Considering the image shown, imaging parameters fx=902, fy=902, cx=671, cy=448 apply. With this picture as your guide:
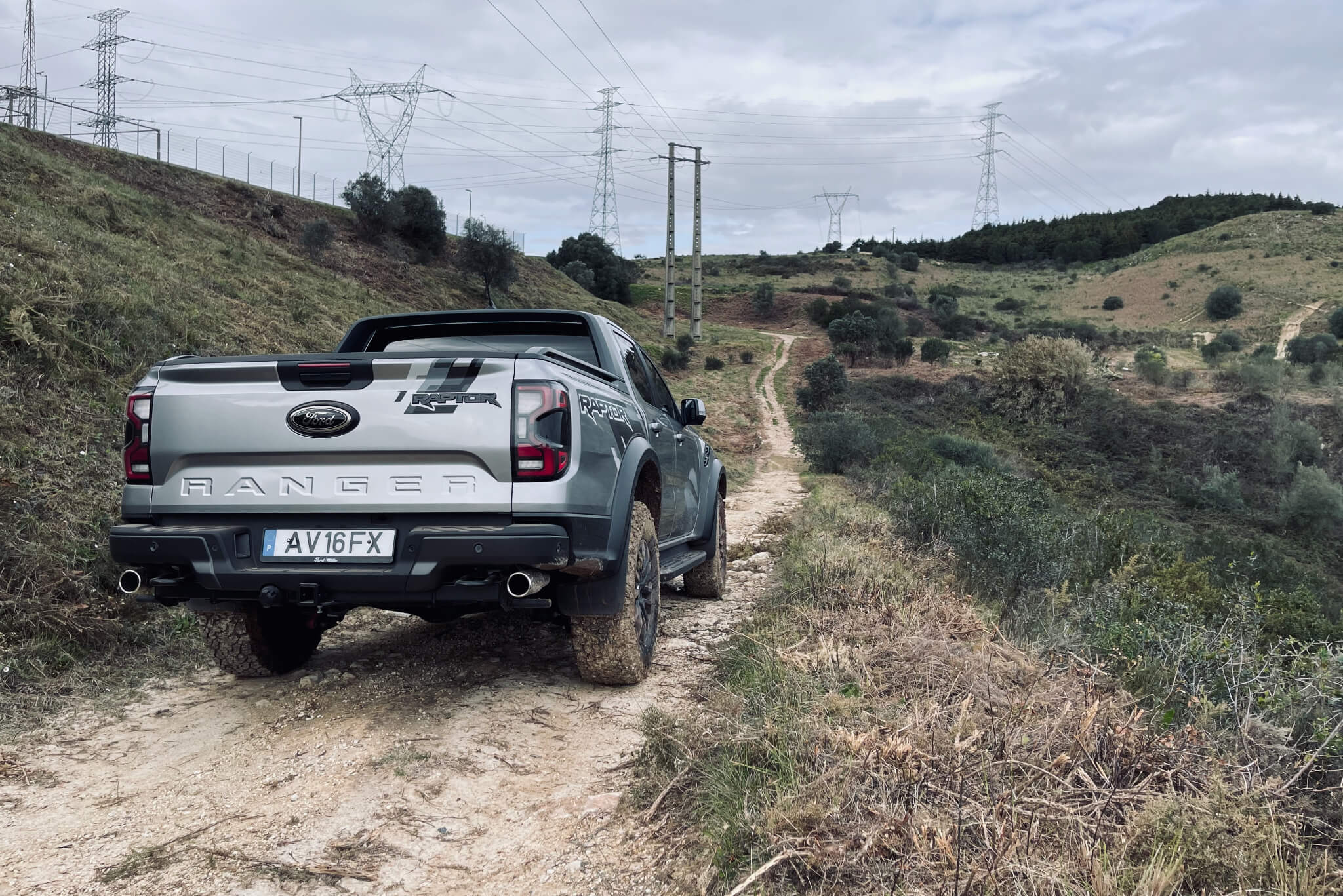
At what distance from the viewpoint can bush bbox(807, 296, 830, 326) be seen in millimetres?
50312

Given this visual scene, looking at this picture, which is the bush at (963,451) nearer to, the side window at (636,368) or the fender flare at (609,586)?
the side window at (636,368)

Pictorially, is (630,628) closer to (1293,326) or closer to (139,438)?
(139,438)

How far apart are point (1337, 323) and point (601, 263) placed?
3880cm

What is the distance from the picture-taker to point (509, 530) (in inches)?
137

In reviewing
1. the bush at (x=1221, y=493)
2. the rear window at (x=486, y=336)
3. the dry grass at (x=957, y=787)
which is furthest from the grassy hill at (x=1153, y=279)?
the dry grass at (x=957, y=787)

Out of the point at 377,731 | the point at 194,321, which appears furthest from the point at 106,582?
the point at 194,321

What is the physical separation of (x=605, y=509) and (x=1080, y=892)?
7.57ft

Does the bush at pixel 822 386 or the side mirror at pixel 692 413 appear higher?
the bush at pixel 822 386

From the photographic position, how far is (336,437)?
3570 mm

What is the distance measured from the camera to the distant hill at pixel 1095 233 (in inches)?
3376

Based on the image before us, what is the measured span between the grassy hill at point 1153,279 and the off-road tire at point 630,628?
48982 millimetres

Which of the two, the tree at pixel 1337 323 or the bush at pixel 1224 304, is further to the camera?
the bush at pixel 1224 304

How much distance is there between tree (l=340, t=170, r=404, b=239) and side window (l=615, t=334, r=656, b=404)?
29.8 meters

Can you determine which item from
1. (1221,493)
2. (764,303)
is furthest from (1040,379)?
(764,303)
